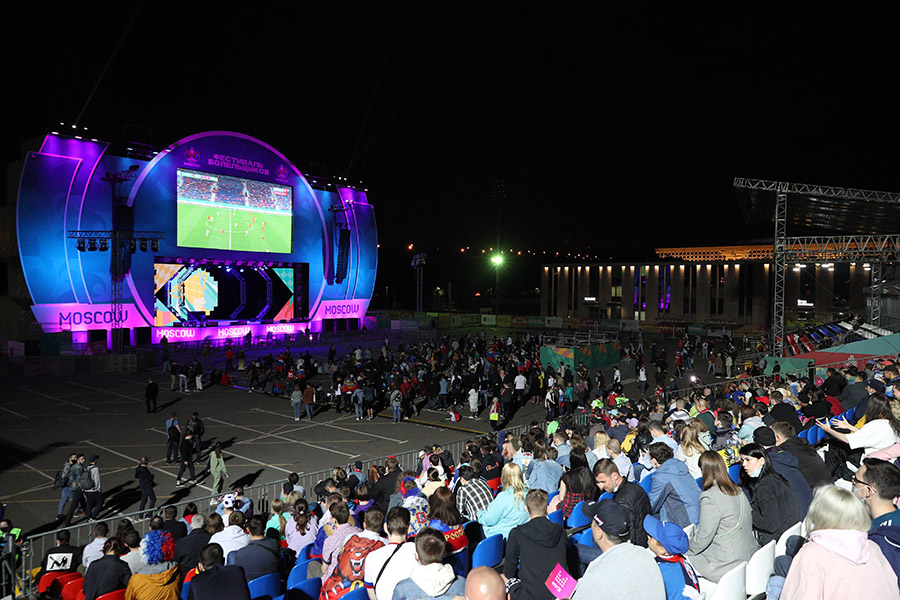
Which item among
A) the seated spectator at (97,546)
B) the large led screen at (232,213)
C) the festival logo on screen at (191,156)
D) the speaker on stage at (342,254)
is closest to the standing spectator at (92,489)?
the seated spectator at (97,546)

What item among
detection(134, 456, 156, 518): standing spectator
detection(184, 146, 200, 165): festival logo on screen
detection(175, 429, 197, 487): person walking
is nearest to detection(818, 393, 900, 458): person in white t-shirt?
detection(134, 456, 156, 518): standing spectator

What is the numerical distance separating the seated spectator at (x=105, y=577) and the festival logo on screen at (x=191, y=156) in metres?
39.5

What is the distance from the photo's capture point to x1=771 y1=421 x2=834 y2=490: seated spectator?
574 cm

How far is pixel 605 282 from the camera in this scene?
67.6 meters

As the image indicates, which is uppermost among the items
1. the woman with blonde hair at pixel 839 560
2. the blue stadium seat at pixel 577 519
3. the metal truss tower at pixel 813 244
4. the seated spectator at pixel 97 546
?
the metal truss tower at pixel 813 244

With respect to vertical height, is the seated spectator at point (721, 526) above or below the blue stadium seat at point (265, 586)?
above

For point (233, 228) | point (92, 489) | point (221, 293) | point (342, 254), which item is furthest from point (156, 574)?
point (342, 254)

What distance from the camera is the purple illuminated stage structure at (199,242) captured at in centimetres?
3378

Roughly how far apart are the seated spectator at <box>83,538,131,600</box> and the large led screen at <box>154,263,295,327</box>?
120 feet

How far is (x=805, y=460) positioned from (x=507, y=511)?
297cm

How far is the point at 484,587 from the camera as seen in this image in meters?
3.22

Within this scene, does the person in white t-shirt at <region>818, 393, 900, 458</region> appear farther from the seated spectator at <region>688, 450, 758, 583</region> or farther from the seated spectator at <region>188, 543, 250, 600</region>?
the seated spectator at <region>188, 543, 250, 600</region>

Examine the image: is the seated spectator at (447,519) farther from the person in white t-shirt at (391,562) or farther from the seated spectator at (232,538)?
the seated spectator at (232,538)

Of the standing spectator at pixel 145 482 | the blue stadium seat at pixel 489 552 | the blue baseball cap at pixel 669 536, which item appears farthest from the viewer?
the standing spectator at pixel 145 482
